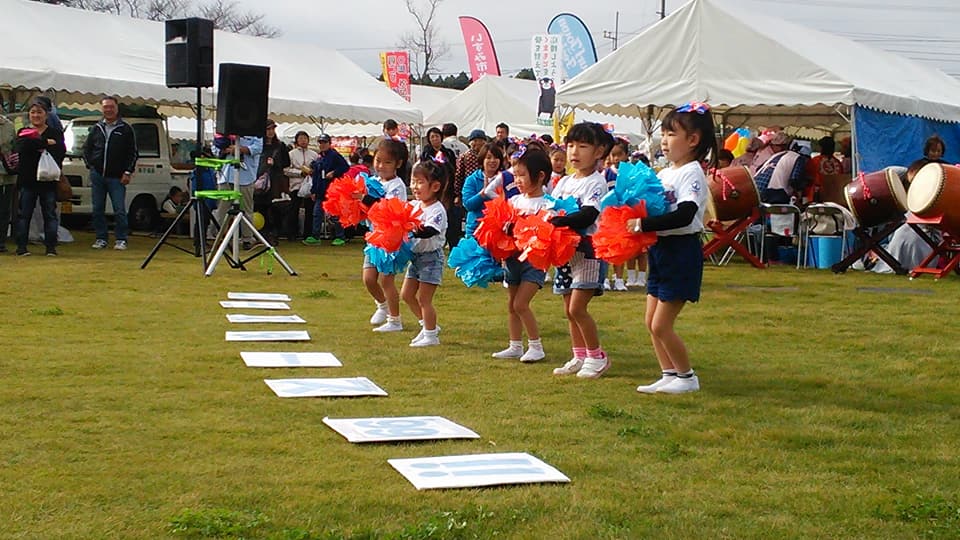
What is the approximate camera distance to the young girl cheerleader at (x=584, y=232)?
699 cm

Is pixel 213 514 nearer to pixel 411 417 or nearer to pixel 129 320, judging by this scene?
pixel 411 417

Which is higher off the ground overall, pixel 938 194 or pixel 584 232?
pixel 938 194

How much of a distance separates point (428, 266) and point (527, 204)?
1275 millimetres

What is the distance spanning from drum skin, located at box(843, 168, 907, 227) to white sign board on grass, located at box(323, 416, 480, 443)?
993 centimetres

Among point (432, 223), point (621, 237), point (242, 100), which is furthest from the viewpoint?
point (242, 100)

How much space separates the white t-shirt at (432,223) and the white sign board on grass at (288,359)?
1.16 metres

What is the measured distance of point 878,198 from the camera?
46.4ft

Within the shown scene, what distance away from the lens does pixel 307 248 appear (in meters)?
18.2

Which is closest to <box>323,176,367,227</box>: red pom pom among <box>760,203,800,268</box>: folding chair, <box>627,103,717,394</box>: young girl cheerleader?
<box>627,103,717,394</box>: young girl cheerleader

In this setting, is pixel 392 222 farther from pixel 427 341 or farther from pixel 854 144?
pixel 854 144

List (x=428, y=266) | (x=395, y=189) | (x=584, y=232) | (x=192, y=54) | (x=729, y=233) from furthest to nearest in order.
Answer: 1. (x=729, y=233)
2. (x=192, y=54)
3. (x=395, y=189)
4. (x=428, y=266)
5. (x=584, y=232)

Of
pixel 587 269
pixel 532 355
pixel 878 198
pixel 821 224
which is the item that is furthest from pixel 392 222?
pixel 821 224

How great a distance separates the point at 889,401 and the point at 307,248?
12.8 meters

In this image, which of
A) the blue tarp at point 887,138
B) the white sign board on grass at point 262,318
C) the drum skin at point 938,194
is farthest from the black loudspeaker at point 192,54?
the blue tarp at point 887,138
